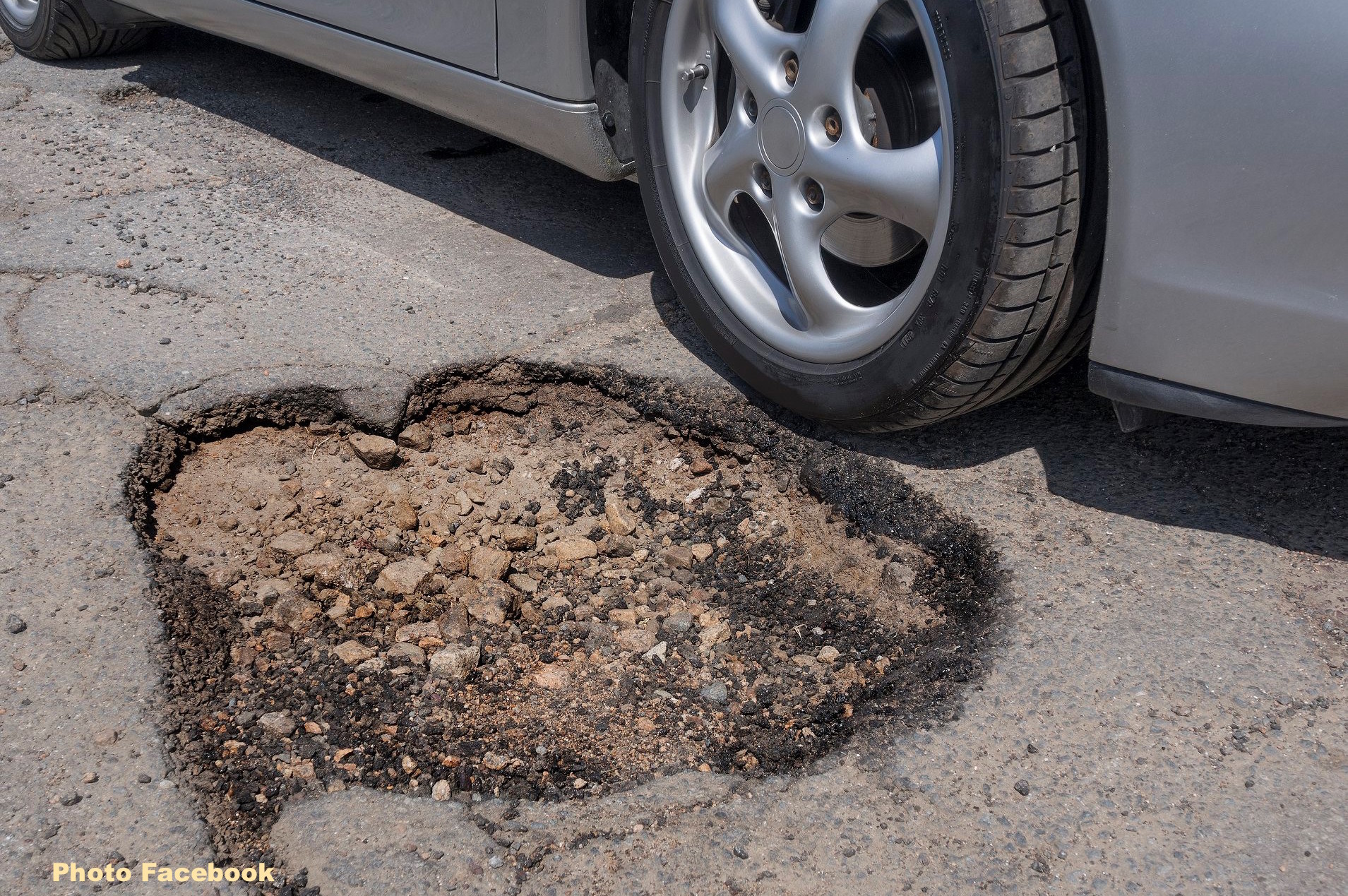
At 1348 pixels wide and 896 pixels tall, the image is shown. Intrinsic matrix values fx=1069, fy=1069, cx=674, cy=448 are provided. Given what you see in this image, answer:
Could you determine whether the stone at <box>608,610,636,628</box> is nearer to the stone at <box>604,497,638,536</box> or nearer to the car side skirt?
the stone at <box>604,497,638,536</box>

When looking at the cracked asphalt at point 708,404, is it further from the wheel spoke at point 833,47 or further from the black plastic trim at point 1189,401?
the wheel spoke at point 833,47

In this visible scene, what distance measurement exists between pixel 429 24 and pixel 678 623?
72.3 inches

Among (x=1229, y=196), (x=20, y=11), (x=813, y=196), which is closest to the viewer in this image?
(x=1229, y=196)

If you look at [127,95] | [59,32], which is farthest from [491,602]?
[59,32]

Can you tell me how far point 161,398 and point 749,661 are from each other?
154cm

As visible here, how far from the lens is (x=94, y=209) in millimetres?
3443

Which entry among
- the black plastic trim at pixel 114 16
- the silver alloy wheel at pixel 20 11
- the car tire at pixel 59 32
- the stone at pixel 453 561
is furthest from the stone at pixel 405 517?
the silver alloy wheel at pixel 20 11

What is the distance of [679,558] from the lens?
7.64 feet

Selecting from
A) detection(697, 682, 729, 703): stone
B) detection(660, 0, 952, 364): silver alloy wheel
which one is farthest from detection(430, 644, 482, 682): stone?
detection(660, 0, 952, 364): silver alloy wheel

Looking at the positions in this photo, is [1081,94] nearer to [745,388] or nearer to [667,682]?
[745,388]

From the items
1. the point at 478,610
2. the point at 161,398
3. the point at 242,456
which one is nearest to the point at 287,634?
the point at 478,610

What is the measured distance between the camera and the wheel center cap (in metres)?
2.27

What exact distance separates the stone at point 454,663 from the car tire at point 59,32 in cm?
387

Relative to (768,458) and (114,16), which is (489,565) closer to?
(768,458)
